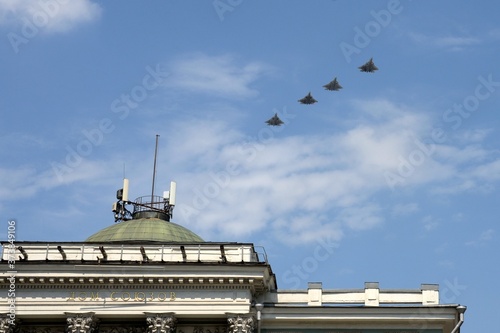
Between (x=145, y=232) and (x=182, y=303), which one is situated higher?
(x=145, y=232)

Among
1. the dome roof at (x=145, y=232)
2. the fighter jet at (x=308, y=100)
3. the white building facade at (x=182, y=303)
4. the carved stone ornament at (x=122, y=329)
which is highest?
the fighter jet at (x=308, y=100)

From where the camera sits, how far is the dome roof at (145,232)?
80.8m

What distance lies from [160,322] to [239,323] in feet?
15.9

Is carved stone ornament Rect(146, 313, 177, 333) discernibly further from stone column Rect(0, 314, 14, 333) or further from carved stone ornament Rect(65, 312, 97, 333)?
stone column Rect(0, 314, 14, 333)

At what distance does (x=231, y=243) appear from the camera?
249ft

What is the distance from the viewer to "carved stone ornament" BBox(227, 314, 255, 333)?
71.9m

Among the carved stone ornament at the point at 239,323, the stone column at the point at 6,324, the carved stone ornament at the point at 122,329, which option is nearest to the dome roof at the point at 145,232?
the carved stone ornament at the point at 122,329

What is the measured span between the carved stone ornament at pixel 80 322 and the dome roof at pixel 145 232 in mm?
8697

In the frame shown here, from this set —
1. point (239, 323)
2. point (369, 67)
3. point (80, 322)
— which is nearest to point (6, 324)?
point (80, 322)

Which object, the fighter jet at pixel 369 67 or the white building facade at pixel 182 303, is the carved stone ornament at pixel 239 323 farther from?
the fighter jet at pixel 369 67

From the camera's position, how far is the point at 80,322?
238ft

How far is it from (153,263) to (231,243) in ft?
18.6

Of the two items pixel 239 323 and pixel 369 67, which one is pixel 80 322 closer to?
pixel 239 323

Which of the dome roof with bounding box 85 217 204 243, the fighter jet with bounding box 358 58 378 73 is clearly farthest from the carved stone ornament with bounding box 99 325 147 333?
the fighter jet with bounding box 358 58 378 73
